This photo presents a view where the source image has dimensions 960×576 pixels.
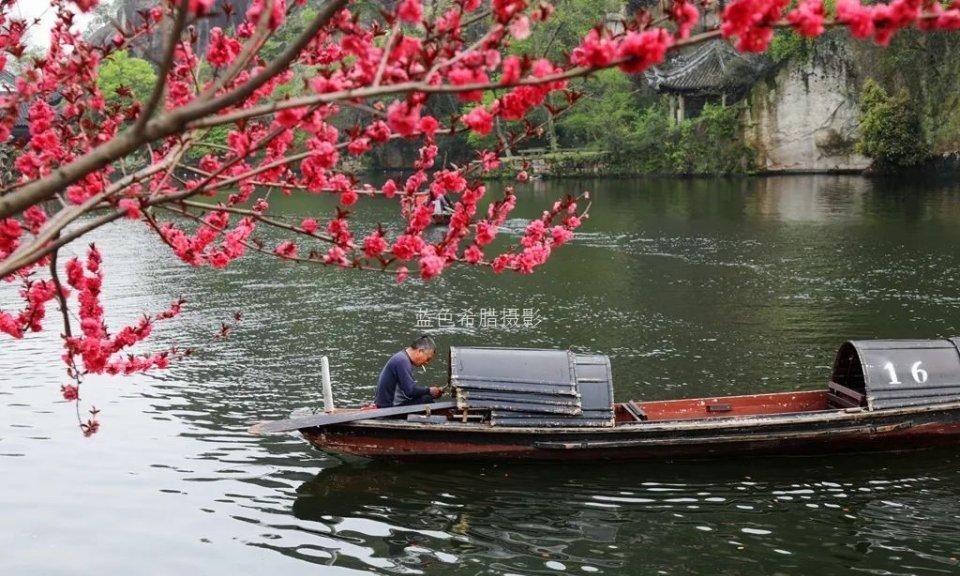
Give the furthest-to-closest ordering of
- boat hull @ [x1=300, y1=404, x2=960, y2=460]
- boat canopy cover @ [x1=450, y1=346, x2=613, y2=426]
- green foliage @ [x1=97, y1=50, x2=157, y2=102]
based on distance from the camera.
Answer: green foliage @ [x1=97, y1=50, x2=157, y2=102], boat canopy cover @ [x1=450, y1=346, x2=613, y2=426], boat hull @ [x1=300, y1=404, x2=960, y2=460]

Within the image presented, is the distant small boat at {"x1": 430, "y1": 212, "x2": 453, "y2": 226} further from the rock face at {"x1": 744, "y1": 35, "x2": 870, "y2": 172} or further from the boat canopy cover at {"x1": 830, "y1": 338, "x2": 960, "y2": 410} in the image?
the rock face at {"x1": 744, "y1": 35, "x2": 870, "y2": 172}

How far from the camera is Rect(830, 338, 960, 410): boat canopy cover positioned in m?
14.8

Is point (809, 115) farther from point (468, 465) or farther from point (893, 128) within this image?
point (468, 465)

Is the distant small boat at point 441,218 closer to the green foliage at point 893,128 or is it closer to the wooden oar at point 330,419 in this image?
the wooden oar at point 330,419

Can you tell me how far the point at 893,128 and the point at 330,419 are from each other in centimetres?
5428

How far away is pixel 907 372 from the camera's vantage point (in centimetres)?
1500

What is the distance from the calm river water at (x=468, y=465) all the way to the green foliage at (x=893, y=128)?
85.0 feet

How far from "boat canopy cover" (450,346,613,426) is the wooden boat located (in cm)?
2

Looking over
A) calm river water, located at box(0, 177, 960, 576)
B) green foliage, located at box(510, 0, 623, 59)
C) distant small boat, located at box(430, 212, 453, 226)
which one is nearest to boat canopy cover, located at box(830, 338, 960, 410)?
calm river water, located at box(0, 177, 960, 576)

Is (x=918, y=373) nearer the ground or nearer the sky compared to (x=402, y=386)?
nearer the ground

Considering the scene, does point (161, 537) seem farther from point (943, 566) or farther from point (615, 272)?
point (615, 272)

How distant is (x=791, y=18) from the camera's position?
15.3 feet

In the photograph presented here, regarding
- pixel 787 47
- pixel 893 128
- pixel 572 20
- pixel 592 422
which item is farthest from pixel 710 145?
pixel 592 422

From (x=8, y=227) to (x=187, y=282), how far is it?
82.4ft
